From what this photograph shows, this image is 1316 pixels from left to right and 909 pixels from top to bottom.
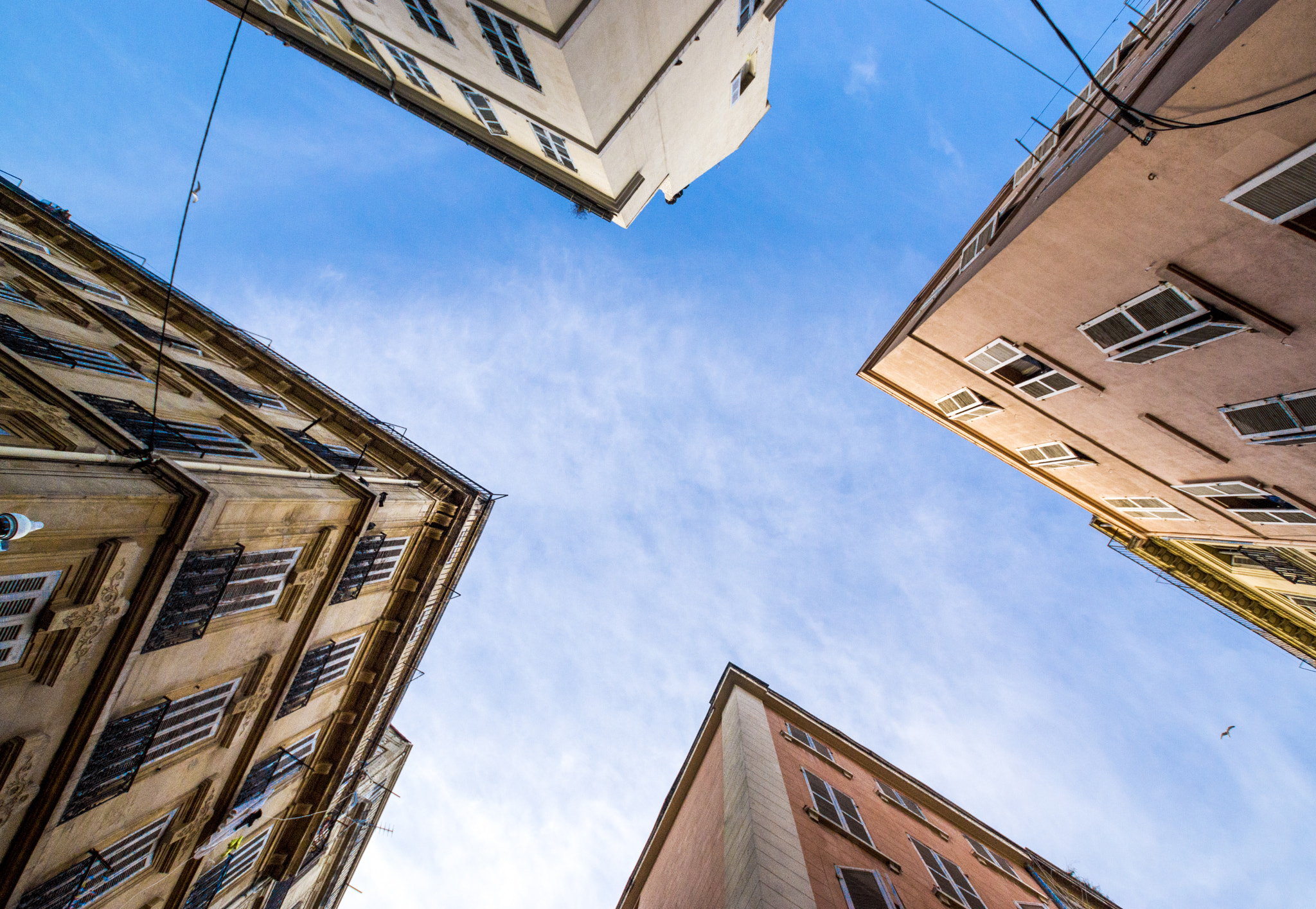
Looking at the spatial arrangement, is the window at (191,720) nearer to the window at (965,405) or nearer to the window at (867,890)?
the window at (867,890)

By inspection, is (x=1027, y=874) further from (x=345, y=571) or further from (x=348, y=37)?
(x=348, y=37)

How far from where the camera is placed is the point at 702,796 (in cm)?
2050

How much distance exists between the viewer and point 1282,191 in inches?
274

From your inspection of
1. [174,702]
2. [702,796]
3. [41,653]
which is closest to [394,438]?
[174,702]

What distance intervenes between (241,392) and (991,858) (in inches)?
1239

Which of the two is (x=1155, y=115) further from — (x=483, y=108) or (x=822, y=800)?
(x=483, y=108)

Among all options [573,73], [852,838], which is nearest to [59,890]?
[852,838]

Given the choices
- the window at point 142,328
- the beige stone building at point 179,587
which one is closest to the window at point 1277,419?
the beige stone building at point 179,587

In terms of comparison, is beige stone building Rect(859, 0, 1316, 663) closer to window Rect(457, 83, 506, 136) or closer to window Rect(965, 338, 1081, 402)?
window Rect(965, 338, 1081, 402)

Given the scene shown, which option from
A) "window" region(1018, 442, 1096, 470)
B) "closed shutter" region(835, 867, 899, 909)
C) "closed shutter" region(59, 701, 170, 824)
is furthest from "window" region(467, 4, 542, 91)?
"closed shutter" region(835, 867, 899, 909)

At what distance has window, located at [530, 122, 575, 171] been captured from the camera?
1797 centimetres

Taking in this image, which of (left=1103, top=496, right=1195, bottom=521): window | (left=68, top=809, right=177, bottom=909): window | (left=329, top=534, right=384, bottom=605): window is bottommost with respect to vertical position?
(left=68, top=809, right=177, bottom=909): window

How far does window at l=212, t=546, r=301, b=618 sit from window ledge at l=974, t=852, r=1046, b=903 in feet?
80.8

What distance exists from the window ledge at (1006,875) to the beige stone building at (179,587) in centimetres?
2230
